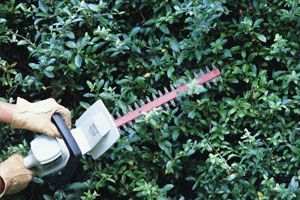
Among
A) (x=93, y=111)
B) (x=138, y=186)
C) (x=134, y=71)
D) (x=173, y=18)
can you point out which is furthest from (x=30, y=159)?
(x=173, y=18)

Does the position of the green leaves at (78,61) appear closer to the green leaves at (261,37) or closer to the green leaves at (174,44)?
the green leaves at (174,44)

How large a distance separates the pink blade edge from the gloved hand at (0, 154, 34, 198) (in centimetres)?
48

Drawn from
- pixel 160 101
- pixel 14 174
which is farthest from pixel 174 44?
pixel 14 174

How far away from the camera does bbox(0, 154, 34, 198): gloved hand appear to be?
8.95ft

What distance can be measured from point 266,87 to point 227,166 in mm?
448

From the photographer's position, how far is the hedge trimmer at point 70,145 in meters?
2.60

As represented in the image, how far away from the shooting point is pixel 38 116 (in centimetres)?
270

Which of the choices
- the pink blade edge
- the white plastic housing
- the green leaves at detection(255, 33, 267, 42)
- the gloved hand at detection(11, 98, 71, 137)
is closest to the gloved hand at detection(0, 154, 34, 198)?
the gloved hand at detection(11, 98, 71, 137)

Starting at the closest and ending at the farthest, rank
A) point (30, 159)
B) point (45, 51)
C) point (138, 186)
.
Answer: point (30, 159) → point (138, 186) → point (45, 51)

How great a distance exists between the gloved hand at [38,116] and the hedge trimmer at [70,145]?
3 centimetres

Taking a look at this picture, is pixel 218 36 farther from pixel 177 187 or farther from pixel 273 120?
pixel 177 187

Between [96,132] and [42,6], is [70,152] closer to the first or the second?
[96,132]

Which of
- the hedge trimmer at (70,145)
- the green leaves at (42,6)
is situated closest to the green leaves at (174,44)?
the hedge trimmer at (70,145)

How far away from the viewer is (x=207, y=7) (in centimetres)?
298
